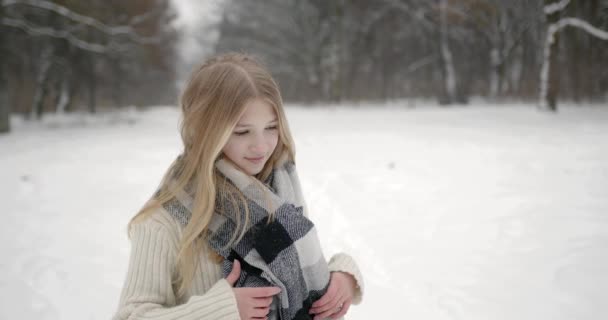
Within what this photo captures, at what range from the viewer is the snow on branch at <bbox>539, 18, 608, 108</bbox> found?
7.60 m

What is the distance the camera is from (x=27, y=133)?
412 inches

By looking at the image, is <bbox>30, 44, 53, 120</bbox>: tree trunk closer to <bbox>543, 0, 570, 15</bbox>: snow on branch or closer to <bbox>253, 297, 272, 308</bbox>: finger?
<bbox>543, 0, 570, 15</bbox>: snow on branch

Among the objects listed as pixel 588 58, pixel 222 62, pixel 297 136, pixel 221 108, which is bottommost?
pixel 297 136

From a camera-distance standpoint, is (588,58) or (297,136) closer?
(297,136)

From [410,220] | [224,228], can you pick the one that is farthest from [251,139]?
[410,220]

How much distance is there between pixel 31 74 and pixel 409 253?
15.3 meters

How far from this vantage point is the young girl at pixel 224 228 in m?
1.11

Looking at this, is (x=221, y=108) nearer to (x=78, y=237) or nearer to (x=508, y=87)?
(x=78, y=237)

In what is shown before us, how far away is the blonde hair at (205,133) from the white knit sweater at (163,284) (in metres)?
0.03

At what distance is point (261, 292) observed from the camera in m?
1.14

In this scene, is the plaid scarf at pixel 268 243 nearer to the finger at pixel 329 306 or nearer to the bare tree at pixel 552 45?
the finger at pixel 329 306

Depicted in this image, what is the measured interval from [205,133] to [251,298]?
0.53m

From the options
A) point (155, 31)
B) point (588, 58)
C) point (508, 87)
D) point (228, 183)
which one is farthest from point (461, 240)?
point (155, 31)

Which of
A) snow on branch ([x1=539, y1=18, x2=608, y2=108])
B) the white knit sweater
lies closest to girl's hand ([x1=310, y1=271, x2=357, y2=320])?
the white knit sweater
